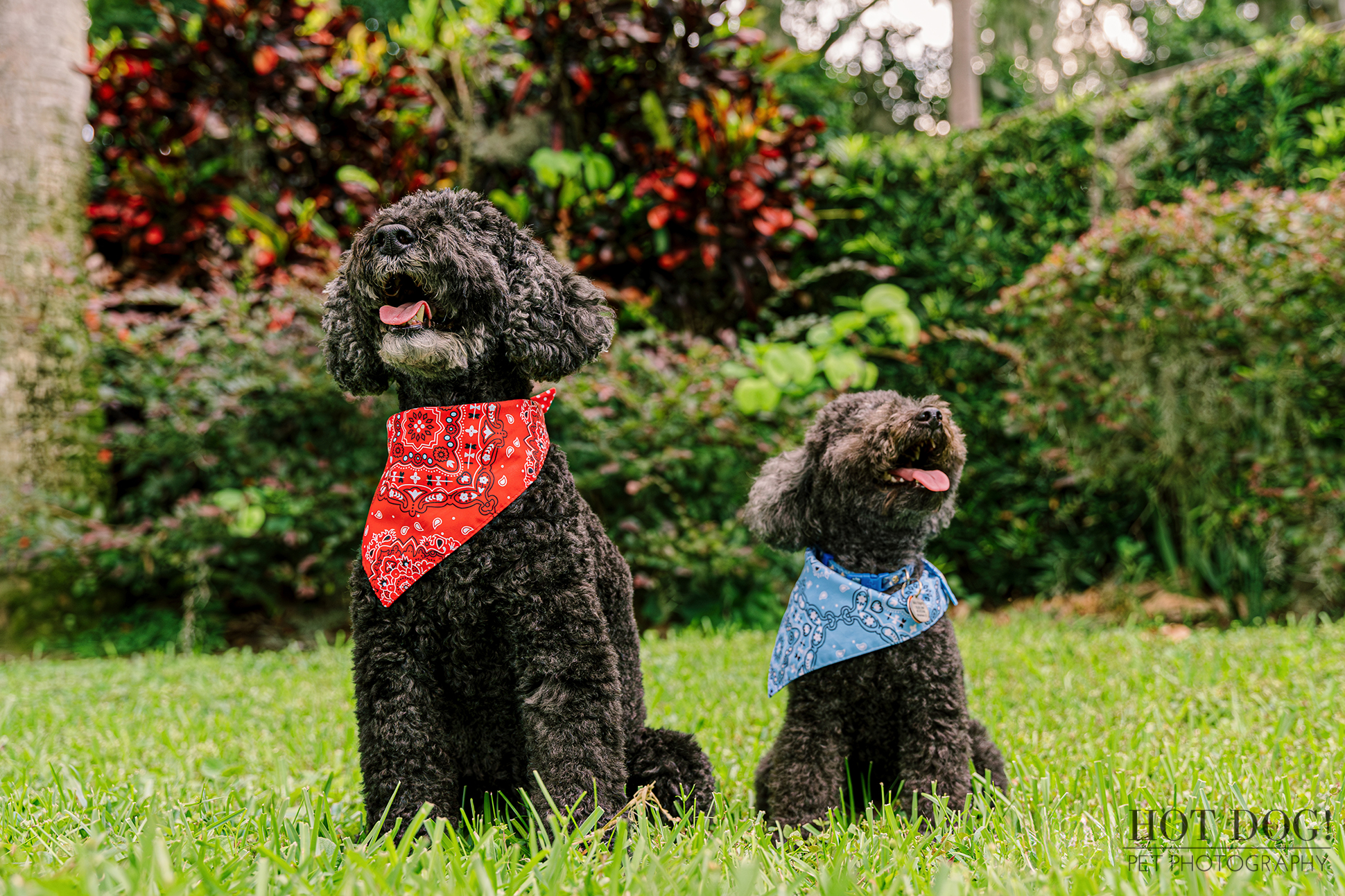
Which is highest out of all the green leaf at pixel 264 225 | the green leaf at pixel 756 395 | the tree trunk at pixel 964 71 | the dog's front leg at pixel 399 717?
the tree trunk at pixel 964 71

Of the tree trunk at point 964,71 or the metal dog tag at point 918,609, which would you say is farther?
the tree trunk at point 964,71

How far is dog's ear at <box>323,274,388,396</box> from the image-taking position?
2119 mm

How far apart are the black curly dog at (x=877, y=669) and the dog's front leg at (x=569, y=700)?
550mm

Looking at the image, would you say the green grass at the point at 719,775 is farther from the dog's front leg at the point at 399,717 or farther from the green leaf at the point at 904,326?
the green leaf at the point at 904,326

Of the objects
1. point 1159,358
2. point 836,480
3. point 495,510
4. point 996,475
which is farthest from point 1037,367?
point 495,510

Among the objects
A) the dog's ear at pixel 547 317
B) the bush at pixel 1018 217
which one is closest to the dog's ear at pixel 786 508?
the dog's ear at pixel 547 317

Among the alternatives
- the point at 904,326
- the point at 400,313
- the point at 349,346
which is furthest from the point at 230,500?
the point at 904,326

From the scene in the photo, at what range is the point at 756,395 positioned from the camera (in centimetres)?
518

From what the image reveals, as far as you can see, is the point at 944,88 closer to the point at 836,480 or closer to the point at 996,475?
the point at 996,475

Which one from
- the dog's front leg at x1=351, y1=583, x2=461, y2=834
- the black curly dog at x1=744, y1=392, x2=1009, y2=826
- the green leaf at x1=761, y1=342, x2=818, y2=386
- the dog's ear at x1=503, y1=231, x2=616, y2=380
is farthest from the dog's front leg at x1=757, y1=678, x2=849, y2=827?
the green leaf at x1=761, y1=342, x2=818, y2=386

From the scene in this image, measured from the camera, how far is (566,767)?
75.9 inches

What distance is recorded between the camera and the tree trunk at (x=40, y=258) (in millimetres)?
5633

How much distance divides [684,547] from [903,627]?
3063 mm

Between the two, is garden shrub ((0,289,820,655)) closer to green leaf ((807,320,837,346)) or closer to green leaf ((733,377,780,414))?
green leaf ((733,377,780,414))
